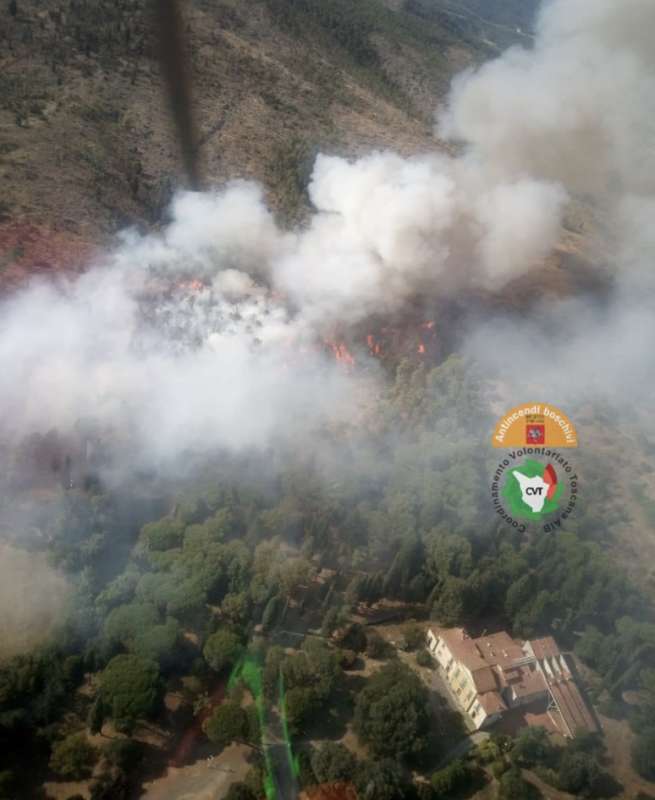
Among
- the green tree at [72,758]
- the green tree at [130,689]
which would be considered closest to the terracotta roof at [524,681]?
the green tree at [130,689]

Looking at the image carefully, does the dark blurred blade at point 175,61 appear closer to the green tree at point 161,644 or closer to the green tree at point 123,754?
the green tree at point 161,644

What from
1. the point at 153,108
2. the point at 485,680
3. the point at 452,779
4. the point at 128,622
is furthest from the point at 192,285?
the point at 153,108

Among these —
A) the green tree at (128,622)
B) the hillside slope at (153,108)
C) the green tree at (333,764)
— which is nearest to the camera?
the green tree at (333,764)

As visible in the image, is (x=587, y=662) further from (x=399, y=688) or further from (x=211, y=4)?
(x=211, y=4)

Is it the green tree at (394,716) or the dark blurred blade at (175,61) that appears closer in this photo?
A: the dark blurred blade at (175,61)

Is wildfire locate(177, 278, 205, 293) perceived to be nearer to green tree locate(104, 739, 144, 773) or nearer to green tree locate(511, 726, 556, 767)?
green tree locate(104, 739, 144, 773)

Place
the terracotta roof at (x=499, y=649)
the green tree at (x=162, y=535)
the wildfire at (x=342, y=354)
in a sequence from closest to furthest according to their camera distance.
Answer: the terracotta roof at (x=499, y=649), the green tree at (x=162, y=535), the wildfire at (x=342, y=354)

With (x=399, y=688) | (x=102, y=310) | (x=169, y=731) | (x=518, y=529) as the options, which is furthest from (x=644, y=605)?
(x=102, y=310)

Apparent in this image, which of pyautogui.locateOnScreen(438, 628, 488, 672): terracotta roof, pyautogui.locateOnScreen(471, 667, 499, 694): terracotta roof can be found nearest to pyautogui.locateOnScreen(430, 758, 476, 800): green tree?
pyautogui.locateOnScreen(471, 667, 499, 694): terracotta roof
